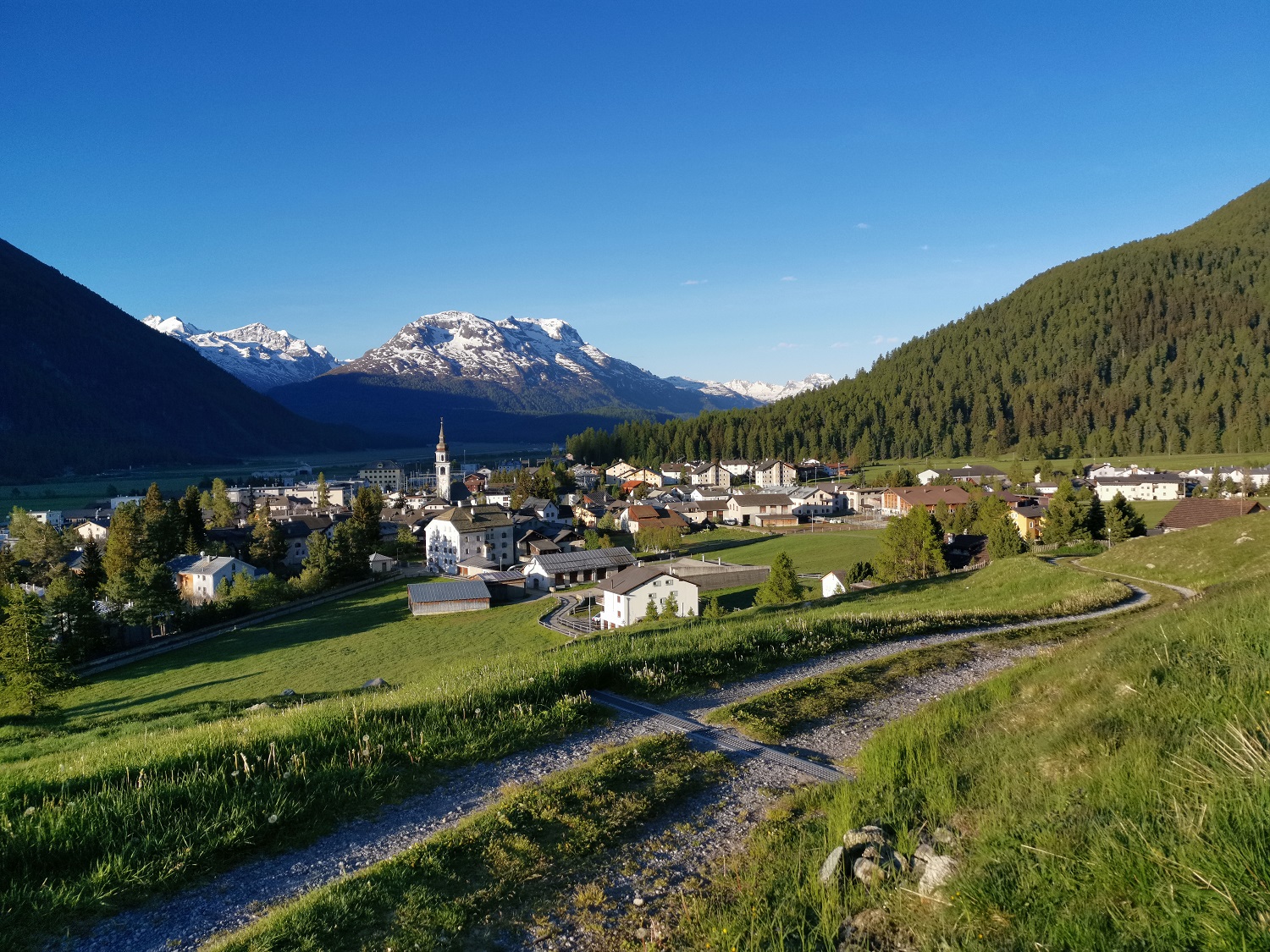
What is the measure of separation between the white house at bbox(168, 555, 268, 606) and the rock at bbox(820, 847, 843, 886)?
64.1m

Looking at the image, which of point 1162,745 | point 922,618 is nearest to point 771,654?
point 922,618

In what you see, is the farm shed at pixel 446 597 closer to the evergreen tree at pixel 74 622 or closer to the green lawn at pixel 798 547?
the evergreen tree at pixel 74 622

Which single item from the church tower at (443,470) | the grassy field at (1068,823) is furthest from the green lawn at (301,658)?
the church tower at (443,470)

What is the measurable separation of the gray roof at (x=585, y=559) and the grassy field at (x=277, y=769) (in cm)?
4892

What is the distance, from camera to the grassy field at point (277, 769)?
19.7 feet

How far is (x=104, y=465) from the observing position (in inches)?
7756

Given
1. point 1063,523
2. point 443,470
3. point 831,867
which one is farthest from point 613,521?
point 831,867

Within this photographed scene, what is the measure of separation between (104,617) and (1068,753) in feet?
188

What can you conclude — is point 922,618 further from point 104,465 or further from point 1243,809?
point 104,465

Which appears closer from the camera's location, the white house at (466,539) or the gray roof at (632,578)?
the gray roof at (632,578)

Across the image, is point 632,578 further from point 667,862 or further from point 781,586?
point 667,862

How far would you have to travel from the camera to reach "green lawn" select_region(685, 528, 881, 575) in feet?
215

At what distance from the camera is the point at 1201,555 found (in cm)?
2573

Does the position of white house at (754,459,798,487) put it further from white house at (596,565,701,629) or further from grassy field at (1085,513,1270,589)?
grassy field at (1085,513,1270,589)
